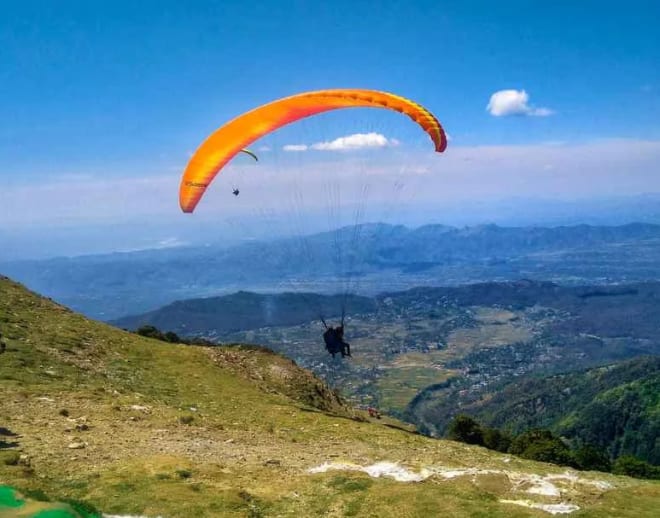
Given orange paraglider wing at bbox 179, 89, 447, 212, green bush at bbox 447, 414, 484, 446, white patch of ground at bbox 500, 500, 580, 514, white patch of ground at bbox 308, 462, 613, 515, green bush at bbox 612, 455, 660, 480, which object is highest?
orange paraglider wing at bbox 179, 89, 447, 212

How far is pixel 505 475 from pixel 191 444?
42.6 ft

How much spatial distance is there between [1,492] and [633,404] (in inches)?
7162

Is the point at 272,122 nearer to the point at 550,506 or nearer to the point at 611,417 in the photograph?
the point at 550,506

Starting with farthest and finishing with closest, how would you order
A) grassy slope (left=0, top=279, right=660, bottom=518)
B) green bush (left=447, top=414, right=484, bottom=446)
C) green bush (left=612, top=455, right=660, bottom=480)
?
1. green bush (left=447, top=414, right=484, bottom=446)
2. green bush (left=612, top=455, right=660, bottom=480)
3. grassy slope (left=0, top=279, right=660, bottom=518)

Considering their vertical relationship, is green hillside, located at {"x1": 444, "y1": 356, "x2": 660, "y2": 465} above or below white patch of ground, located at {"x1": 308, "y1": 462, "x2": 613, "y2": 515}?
below

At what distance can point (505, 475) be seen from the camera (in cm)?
2198

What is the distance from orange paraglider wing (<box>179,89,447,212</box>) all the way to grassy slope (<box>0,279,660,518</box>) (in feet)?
38.1

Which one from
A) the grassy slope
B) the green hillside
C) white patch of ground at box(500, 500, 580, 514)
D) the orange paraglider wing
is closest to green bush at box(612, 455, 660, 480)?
the grassy slope

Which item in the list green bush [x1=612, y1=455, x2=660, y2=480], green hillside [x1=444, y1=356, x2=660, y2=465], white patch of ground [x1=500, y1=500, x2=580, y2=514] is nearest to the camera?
white patch of ground [x1=500, y1=500, x2=580, y2=514]

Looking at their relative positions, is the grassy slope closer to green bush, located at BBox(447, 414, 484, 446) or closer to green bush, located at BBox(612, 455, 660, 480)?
green bush, located at BBox(447, 414, 484, 446)

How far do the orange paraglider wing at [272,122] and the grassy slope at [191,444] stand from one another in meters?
11.6

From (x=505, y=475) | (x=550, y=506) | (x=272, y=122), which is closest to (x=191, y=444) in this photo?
(x=505, y=475)

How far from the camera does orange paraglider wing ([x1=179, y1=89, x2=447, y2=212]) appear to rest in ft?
92.3

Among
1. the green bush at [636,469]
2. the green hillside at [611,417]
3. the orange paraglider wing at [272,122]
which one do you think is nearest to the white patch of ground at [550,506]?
the orange paraglider wing at [272,122]
